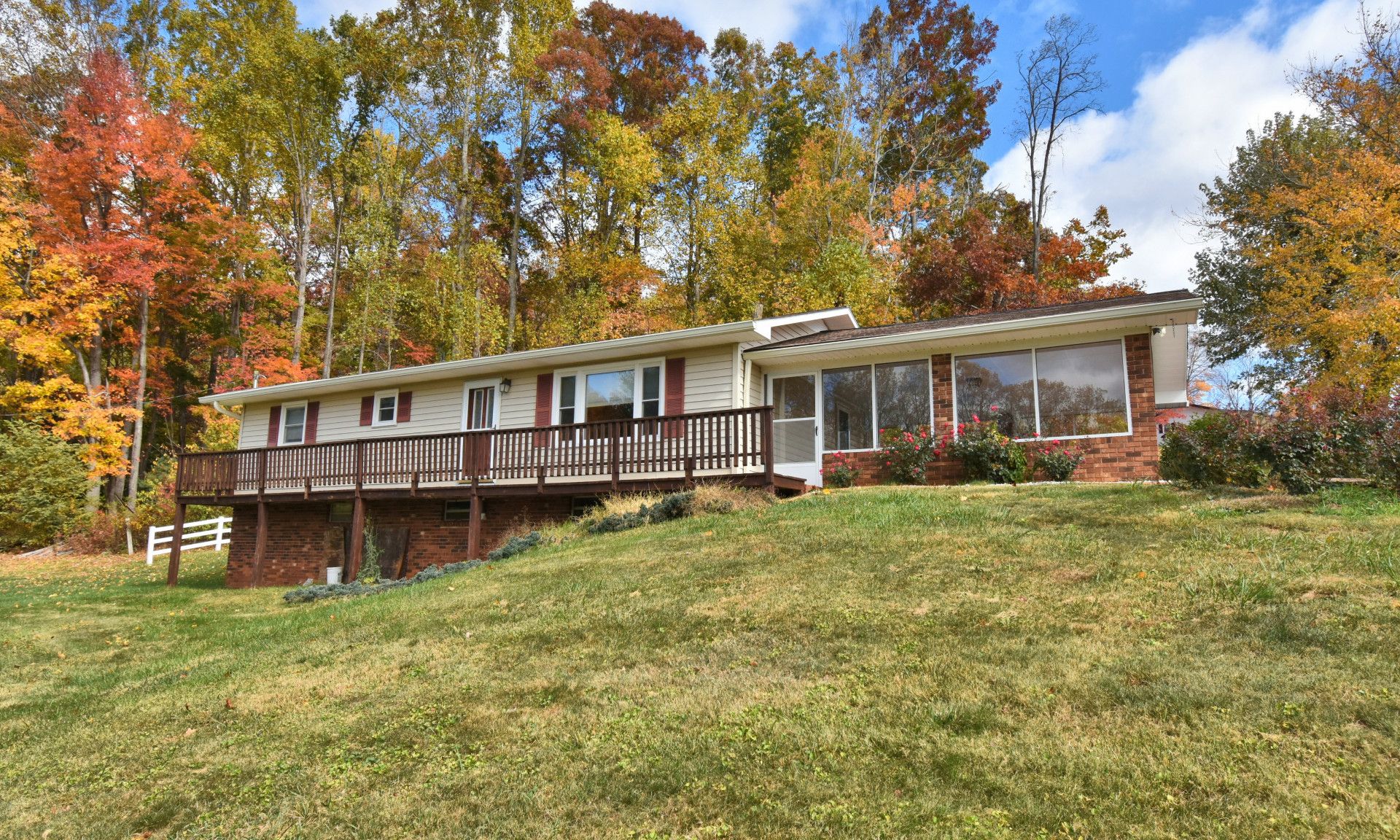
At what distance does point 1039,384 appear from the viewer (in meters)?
A: 13.3

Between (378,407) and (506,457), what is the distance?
228 inches

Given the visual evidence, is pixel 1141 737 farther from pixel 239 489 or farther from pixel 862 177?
pixel 862 177

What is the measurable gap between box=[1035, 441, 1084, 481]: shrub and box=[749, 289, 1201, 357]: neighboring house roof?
6.96ft

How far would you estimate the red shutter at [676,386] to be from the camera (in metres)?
14.4

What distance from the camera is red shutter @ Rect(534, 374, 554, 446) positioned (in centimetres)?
1557

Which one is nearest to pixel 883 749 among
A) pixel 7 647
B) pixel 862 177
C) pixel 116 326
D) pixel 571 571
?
pixel 571 571

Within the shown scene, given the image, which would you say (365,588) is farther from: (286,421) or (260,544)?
(286,421)

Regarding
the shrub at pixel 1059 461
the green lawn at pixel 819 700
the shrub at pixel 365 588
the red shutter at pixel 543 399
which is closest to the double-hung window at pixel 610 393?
the red shutter at pixel 543 399

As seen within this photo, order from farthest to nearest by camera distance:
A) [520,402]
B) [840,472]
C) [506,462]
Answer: [520,402] → [840,472] → [506,462]

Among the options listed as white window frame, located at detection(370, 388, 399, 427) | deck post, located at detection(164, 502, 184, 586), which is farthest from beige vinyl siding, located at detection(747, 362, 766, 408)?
deck post, located at detection(164, 502, 184, 586)

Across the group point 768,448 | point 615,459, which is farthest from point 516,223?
point 768,448

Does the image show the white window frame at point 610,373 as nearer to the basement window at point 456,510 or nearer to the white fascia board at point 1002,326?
the white fascia board at point 1002,326

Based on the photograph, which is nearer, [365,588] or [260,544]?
[365,588]

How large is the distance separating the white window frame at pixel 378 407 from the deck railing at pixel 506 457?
191cm
